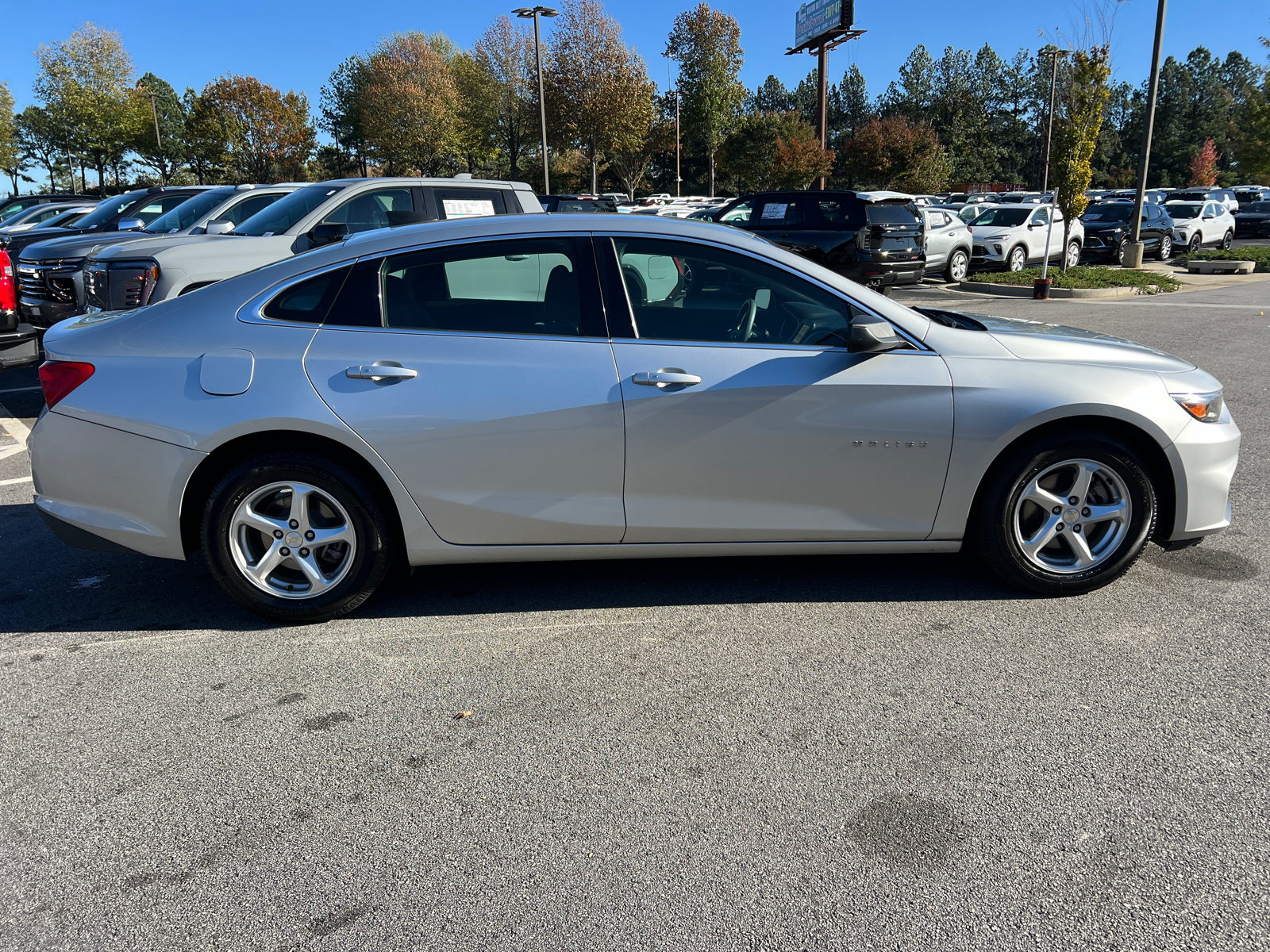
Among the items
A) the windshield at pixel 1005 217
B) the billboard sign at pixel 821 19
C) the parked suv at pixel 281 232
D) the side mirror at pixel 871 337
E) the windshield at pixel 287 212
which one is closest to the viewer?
the side mirror at pixel 871 337

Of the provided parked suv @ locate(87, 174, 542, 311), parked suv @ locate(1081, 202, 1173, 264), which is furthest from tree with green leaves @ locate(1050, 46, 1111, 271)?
parked suv @ locate(87, 174, 542, 311)

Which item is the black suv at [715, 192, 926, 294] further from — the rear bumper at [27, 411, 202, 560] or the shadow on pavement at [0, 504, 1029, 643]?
the rear bumper at [27, 411, 202, 560]

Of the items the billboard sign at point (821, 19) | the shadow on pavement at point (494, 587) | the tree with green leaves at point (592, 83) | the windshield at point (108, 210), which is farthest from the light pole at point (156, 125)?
the shadow on pavement at point (494, 587)

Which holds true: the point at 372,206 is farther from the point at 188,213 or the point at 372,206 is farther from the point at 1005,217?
the point at 1005,217

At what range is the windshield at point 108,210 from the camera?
15.1 metres

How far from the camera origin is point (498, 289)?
391 centimetres

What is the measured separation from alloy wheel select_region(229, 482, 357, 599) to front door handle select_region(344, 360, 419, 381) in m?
0.49

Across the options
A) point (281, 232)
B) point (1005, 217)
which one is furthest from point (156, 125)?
point (281, 232)

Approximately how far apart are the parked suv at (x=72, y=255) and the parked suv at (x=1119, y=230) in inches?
850

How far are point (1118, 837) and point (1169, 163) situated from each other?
3923 inches

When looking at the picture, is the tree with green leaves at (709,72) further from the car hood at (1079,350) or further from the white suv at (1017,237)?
the car hood at (1079,350)

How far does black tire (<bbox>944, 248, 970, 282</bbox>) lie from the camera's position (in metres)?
20.5

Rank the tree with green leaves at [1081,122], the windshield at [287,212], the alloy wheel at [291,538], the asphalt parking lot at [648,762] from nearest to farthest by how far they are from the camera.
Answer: the asphalt parking lot at [648,762], the alloy wheel at [291,538], the windshield at [287,212], the tree with green leaves at [1081,122]

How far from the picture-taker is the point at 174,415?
3.72 metres
